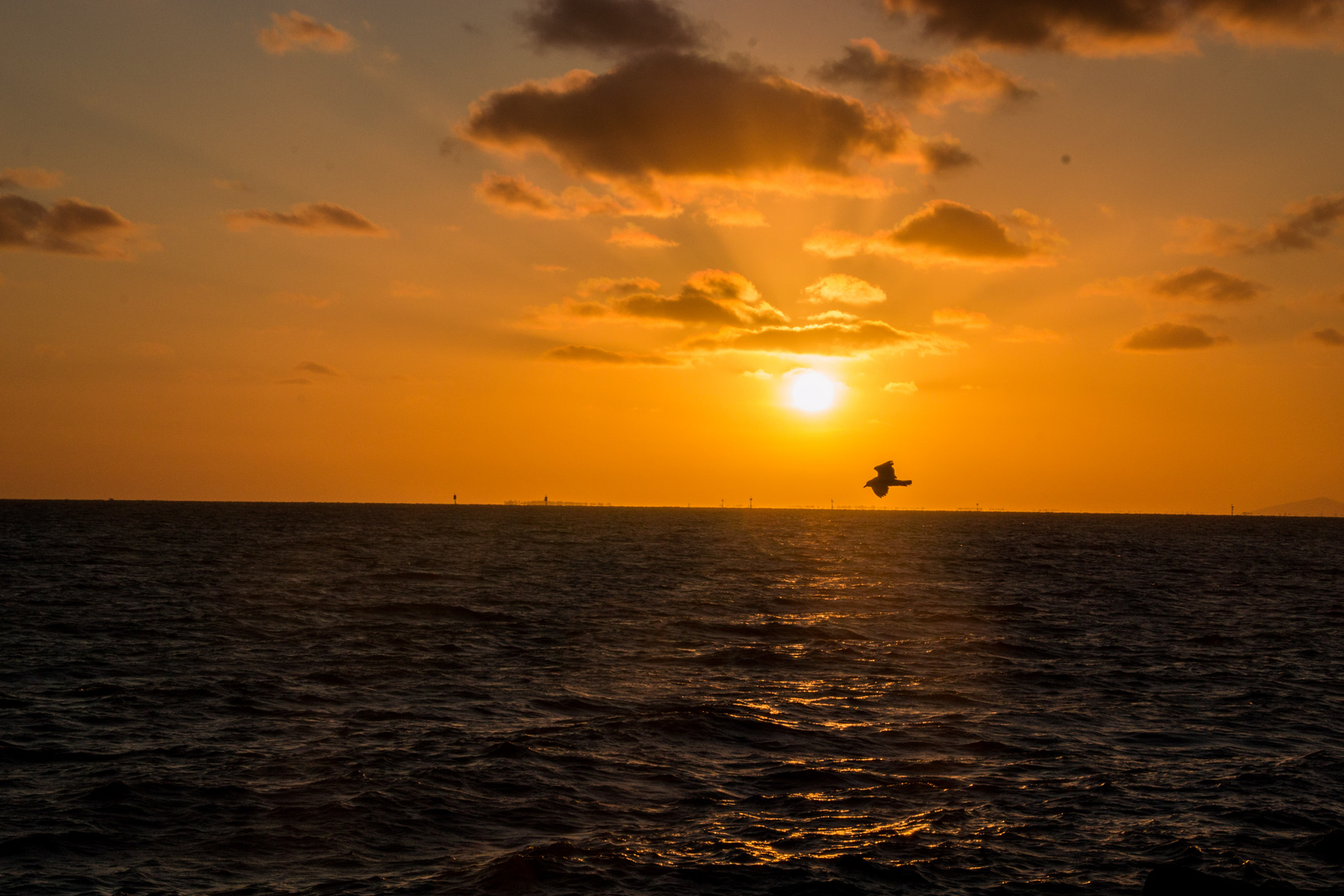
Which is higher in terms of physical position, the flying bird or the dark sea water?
the flying bird

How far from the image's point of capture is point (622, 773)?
20.0 metres

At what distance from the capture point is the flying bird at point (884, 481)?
92.9 feet

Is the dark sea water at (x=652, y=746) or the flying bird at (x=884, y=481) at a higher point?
the flying bird at (x=884, y=481)

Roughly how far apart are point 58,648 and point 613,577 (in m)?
38.5

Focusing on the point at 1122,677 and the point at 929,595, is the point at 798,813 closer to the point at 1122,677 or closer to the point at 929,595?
the point at 1122,677

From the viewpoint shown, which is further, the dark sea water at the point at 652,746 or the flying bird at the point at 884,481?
the flying bird at the point at 884,481

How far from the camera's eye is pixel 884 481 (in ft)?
97.5

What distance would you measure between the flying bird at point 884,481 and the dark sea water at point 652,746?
6114 millimetres

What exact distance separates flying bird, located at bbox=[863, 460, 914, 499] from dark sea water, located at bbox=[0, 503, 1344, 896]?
611cm

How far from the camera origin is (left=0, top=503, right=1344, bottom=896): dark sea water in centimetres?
1542

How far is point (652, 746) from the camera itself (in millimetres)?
22031

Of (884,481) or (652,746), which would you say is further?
(884,481)

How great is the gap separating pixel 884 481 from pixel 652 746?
12.0 m

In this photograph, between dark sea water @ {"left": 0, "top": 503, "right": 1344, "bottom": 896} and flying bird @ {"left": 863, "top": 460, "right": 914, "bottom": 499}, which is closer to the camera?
dark sea water @ {"left": 0, "top": 503, "right": 1344, "bottom": 896}
